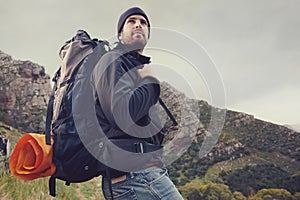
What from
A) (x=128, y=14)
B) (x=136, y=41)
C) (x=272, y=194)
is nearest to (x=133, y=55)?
(x=136, y=41)

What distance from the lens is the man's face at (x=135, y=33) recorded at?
6.75 ft

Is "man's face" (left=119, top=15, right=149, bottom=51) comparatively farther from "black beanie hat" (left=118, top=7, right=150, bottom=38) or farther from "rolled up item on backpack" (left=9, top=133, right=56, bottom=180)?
"rolled up item on backpack" (left=9, top=133, right=56, bottom=180)

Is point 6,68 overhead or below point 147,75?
overhead

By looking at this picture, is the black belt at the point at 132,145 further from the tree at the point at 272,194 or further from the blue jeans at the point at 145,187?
the tree at the point at 272,194

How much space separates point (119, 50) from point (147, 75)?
0.70 feet

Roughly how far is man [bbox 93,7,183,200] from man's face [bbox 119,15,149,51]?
145 millimetres

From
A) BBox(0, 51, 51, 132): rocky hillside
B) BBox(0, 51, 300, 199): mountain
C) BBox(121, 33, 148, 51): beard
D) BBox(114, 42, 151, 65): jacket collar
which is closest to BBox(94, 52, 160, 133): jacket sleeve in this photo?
BBox(114, 42, 151, 65): jacket collar

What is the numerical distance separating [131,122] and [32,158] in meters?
0.54

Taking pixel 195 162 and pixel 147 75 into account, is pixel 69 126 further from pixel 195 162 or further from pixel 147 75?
pixel 195 162

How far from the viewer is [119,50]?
196 centimetres

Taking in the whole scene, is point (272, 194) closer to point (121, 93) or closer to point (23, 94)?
point (23, 94)

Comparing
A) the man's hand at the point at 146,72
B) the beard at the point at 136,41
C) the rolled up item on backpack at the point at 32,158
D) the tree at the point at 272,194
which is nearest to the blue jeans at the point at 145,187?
the rolled up item on backpack at the point at 32,158

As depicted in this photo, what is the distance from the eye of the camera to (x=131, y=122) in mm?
1782

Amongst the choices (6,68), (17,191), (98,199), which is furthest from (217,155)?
(17,191)
